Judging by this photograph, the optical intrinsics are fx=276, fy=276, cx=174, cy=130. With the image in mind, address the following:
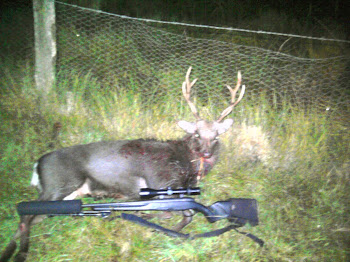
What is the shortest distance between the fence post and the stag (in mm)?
1915

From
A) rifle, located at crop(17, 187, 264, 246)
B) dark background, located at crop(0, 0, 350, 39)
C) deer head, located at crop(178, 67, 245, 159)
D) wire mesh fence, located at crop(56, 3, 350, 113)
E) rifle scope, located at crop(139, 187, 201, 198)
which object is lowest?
rifle, located at crop(17, 187, 264, 246)

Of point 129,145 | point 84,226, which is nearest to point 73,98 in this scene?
point 129,145

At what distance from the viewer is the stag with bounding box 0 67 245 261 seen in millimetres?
3164

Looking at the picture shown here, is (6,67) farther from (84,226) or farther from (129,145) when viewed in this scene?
(84,226)

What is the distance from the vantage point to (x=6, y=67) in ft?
18.4

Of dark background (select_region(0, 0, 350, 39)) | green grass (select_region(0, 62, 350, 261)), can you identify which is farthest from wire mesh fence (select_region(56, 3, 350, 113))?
dark background (select_region(0, 0, 350, 39))

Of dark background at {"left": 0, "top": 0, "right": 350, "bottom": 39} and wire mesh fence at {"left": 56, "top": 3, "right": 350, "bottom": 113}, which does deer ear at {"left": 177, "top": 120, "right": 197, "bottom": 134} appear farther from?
dark background at {"left": 0, "top": 0, "right": 350, "bottom": 39}

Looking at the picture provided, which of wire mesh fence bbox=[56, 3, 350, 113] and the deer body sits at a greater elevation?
wire mesh fence bbox=[56, 3, 350, 113]

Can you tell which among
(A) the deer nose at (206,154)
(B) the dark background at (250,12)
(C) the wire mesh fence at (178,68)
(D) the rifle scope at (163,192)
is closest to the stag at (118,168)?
(A) the deer nose at (206,154)

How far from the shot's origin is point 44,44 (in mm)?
4691

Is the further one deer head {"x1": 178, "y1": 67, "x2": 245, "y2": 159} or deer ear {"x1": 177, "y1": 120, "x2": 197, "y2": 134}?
deer ear {"x1": 177, "y1": 120, "x2": 197, "y2": 134}

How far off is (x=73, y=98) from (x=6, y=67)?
1.97m

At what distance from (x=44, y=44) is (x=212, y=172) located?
353cm

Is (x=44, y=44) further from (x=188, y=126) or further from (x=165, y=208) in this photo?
(x=165, y=208)
